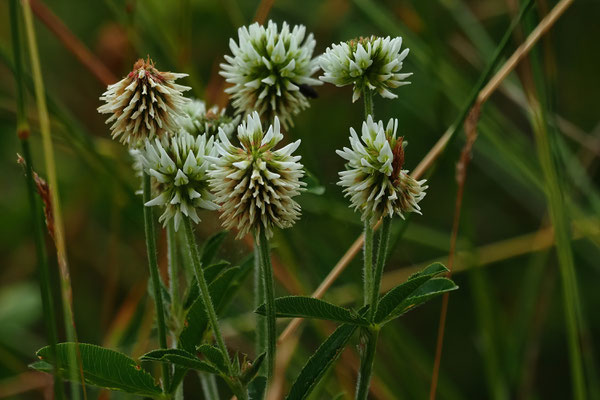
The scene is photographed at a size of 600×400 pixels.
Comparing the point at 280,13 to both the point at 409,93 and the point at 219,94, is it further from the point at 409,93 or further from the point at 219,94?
the point at 219,94

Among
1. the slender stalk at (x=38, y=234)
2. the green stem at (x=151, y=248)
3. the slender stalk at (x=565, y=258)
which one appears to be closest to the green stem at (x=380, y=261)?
the green stem at (x=151, y=248)

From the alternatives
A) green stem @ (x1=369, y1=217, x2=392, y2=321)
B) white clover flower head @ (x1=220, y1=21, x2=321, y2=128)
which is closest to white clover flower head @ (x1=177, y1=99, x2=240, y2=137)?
white clover flower head @ (x1=220, y1=21, x2=321, y2=128)

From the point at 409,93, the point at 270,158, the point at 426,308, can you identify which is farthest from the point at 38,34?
the point at 270,158

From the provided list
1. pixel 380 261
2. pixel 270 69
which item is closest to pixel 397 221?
pixel 270 69

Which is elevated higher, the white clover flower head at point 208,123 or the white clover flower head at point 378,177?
the white clover flower head at point 208,123

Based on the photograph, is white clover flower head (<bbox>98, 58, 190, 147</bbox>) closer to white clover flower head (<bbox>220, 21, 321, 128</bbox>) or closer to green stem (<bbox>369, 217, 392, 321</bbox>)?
white clover flower head (<bbox>220, 21, 321, 128</bbox>)

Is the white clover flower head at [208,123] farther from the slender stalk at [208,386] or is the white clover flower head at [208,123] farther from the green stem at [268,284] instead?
the slender stalk at [208,386]

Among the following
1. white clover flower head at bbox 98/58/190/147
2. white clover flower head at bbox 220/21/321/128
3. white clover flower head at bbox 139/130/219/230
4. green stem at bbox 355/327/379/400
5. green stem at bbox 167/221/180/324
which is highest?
white clover flower head at bbox 220/21/321/128

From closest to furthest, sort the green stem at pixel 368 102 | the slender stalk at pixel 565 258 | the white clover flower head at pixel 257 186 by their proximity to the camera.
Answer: the white clover flower head at pixel 257 186 < the green stem at pixel 368 102 < the slender stalk at pixel 565 258
